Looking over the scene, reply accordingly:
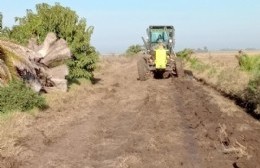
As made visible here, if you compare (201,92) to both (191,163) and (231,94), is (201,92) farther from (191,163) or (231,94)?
(191,163)

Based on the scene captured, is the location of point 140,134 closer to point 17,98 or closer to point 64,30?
point 17,98

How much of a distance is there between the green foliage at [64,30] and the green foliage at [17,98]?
6926 mm

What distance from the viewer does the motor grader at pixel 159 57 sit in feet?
89.5

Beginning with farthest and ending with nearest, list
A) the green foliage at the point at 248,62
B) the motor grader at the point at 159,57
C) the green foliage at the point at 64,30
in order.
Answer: the motor grader at the point at 159,57, the green foliage at the point at 248,62, the green foliage at the point at 64,30

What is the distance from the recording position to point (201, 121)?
45.5ft

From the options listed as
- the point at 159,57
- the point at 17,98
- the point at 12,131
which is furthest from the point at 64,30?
Answer: the point at 12,131

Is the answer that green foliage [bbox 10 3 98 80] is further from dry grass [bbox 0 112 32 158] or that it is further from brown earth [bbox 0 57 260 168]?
dry grass [bbox 0 112 32 158]

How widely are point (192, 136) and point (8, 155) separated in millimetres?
4207

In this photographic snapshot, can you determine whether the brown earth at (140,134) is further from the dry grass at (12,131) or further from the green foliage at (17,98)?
the green foliage at (17,98)

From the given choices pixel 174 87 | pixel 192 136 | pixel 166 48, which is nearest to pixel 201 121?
pixel 192 136

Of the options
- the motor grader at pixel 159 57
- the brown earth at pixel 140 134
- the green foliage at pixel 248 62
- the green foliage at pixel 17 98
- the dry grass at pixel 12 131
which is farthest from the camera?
the motor grader at pixel 159 57

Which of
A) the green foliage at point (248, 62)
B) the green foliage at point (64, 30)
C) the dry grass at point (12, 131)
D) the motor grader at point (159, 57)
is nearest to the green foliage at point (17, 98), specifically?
the dry grass at point (12, 131)

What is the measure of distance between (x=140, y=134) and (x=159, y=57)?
1540 cm

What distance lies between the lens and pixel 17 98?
14.5 m
